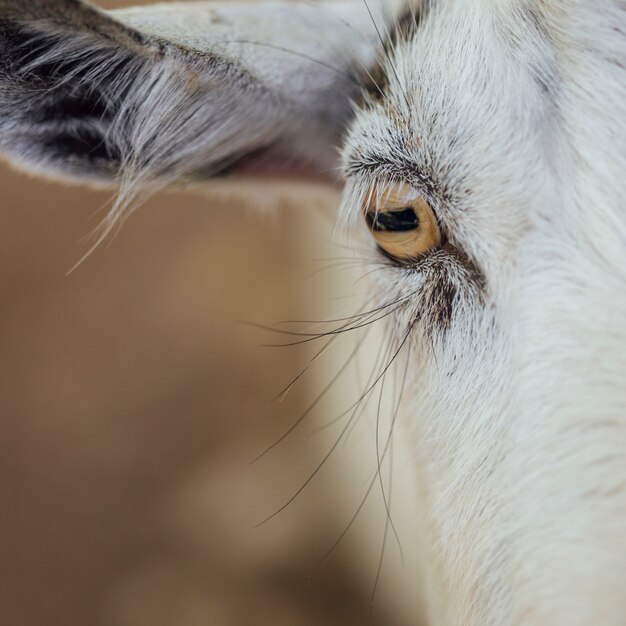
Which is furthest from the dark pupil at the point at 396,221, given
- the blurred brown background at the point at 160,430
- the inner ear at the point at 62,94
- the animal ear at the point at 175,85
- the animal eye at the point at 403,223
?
the blurred brown background at the point at 160,430

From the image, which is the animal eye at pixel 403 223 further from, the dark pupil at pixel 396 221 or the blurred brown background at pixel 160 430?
the blurred brown background at pixel 160 430

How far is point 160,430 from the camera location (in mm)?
4000

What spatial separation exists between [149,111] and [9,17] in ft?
1.28

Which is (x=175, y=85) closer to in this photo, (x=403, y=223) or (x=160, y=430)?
(x=403, y=223)

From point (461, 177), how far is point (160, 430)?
2.85 m

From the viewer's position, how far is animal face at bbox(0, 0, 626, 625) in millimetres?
1281

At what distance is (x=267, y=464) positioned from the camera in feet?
12.6

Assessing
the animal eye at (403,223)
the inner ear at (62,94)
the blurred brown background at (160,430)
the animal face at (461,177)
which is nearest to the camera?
the animal face at (461,177)

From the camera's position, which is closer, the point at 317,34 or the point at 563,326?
the point at 563,326

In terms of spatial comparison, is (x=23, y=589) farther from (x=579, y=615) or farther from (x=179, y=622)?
(x=579, y=615)

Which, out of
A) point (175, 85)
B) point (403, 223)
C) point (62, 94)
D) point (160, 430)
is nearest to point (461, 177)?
point (403, 223)

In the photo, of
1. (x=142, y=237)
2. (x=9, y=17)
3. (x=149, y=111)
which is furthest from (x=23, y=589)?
(x=9, y=17)

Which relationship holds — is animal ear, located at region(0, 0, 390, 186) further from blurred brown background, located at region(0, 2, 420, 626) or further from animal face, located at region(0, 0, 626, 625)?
blurred brown background, located at region(0, 2, 420, 626)

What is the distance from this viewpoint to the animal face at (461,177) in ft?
4.20
